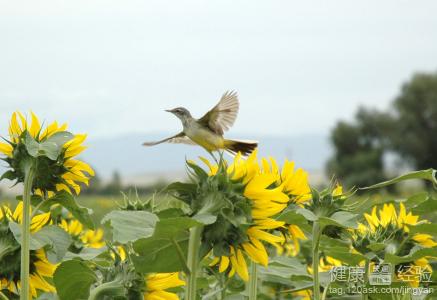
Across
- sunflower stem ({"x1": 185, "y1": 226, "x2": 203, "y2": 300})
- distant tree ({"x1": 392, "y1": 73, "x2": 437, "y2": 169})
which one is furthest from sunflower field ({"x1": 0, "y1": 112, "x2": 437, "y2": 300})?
distant tree ({"x1": 392, "y1": 73, "x2": 437, "y2": 169})

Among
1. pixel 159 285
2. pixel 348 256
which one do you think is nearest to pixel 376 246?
pixel 348 256

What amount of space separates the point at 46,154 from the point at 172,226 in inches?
17.8

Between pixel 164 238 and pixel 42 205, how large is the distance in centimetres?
49

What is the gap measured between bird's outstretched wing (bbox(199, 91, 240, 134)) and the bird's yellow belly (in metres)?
0.07

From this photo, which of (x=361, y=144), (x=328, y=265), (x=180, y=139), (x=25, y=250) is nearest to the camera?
(x=25, y=250)

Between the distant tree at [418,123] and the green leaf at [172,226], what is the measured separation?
55.8 m

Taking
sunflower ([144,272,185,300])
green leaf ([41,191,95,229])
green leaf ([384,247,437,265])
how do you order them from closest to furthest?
1. sunflower ([144,272,185,300])
2. green leaf ([41,191,95,229])
3. green leaf ([384,247,437,265])

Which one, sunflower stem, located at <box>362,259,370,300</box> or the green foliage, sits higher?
the green foliage

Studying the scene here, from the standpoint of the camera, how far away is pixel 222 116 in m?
3.06

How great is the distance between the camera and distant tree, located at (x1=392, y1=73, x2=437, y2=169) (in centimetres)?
5569

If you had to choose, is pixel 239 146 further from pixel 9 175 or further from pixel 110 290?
pixel 110 290

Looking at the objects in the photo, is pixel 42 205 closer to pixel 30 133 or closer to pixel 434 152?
pixel 30 133

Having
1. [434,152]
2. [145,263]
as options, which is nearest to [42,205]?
[145,263]

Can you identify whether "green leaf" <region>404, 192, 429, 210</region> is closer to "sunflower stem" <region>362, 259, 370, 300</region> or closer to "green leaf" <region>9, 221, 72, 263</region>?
"sunflower stem" <region>362, 259, 370, 300</region>
